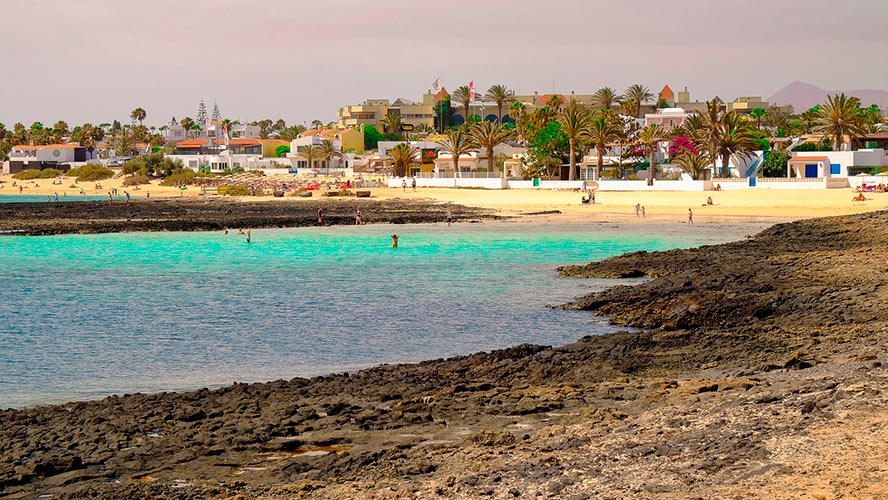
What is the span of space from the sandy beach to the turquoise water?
43.2ft

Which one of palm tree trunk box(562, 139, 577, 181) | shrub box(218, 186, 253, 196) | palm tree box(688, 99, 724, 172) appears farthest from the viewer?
shrub box(218, 186, 253, 196)

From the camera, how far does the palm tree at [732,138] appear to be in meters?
79.7

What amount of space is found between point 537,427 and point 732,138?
73309 mm

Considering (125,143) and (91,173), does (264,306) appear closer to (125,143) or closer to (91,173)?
(91,173)

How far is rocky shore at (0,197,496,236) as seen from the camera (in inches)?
2371

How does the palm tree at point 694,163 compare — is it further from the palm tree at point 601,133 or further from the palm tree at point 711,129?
the palm tree at point 601,133

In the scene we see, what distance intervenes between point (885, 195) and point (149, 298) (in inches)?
2083

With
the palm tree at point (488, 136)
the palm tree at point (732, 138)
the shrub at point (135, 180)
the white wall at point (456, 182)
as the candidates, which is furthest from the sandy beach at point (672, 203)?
the shrub at point (135, 180)

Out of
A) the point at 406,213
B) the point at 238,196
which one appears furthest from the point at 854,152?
the point at 238,196

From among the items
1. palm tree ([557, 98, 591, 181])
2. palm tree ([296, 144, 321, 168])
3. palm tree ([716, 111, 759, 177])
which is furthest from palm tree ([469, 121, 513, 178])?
palm tree ([296, 144, 321, 168])

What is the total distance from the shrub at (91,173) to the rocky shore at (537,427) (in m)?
132

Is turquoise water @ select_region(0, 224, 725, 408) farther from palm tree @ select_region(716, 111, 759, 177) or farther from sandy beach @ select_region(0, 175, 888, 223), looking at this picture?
palm tree @ select_region(716, 111, 759, 177)

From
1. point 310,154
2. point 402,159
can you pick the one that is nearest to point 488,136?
point 402,159

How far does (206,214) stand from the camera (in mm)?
71938
